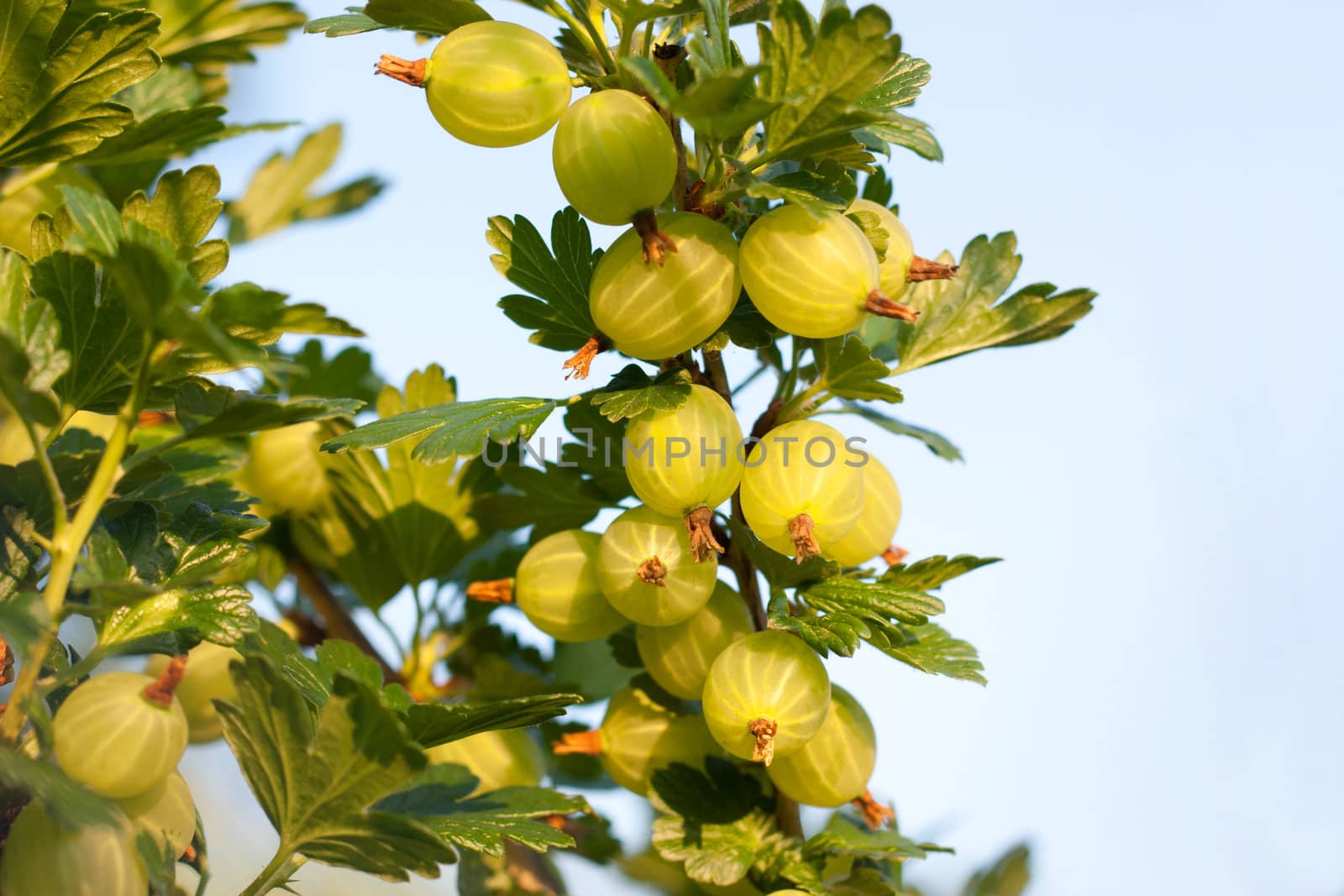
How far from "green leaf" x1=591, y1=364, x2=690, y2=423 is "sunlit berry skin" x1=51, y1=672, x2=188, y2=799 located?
1.00ft

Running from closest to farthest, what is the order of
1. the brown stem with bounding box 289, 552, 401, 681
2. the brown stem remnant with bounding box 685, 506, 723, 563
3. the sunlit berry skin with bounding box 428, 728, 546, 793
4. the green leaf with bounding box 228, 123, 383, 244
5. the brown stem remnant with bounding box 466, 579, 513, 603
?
the brown stem remnant with bounding box 685, 506, 723, 563 < the brown stem remnant with bounding box 466, 579, 513, 603 < the sunlit berry skin with bounding box 428, 728, 546, 793 < the brown stem with bounding box 289, 552, 401, 681 < the green leaf with bounding box 228, 123, 383, 244

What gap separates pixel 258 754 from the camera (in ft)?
2.00

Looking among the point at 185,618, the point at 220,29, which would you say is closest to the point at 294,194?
the point at 220,29

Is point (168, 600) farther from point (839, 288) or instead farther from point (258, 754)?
point (839, 288)

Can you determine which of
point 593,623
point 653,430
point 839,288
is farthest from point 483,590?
point 839,288

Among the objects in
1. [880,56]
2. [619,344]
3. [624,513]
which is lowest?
[624,513]

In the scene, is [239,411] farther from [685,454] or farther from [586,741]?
[586,741]

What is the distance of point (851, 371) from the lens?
2.39 ft

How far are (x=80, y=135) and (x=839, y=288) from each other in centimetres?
51

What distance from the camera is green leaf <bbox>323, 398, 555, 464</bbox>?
0.69 m

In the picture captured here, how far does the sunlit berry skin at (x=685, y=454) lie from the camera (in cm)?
68

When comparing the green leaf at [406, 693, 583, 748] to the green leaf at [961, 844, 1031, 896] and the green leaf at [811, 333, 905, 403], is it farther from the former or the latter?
the green leaf at [961, 844, 1031, 896]

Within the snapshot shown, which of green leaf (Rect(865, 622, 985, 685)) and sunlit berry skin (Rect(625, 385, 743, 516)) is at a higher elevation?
sunlit berry skin (Rect(625, 385, 743, 516))

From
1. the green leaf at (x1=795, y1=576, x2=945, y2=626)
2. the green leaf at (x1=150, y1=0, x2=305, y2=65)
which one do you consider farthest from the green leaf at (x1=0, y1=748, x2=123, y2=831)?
the green leaf at (x1=150, y1=0, x2=305, y2=65)
